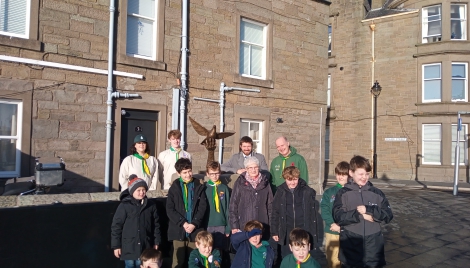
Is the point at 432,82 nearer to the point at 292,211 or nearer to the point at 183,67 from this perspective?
the point at 183,67

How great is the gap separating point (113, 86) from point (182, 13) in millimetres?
2695

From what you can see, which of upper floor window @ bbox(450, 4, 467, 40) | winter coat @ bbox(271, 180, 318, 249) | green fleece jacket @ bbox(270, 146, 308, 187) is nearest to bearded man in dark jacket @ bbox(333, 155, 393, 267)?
winter coat @ bbox(271, 180, 318, 249)

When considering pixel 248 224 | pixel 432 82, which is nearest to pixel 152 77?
pixel 248 224

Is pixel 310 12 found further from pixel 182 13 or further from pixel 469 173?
pixel 469 173

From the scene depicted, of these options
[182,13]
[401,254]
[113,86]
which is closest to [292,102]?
[182,13]

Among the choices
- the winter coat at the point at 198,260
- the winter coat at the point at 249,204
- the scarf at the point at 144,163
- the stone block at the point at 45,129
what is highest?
the stone block at the point at 45,129

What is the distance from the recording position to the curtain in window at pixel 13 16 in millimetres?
7766

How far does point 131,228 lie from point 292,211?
1.85m

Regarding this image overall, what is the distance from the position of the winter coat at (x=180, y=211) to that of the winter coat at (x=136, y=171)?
97cm

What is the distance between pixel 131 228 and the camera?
439 cm

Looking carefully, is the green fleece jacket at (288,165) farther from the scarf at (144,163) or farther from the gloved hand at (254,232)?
the scarf at (144,163)

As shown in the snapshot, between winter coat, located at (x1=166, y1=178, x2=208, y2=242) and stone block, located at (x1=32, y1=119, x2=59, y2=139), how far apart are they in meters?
4.37

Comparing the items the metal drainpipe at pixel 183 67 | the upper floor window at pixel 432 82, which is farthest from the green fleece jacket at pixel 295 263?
the upper floor window at pixel 432 82

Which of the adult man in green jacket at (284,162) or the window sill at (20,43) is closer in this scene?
the adult man in green jacket at (284,162)
